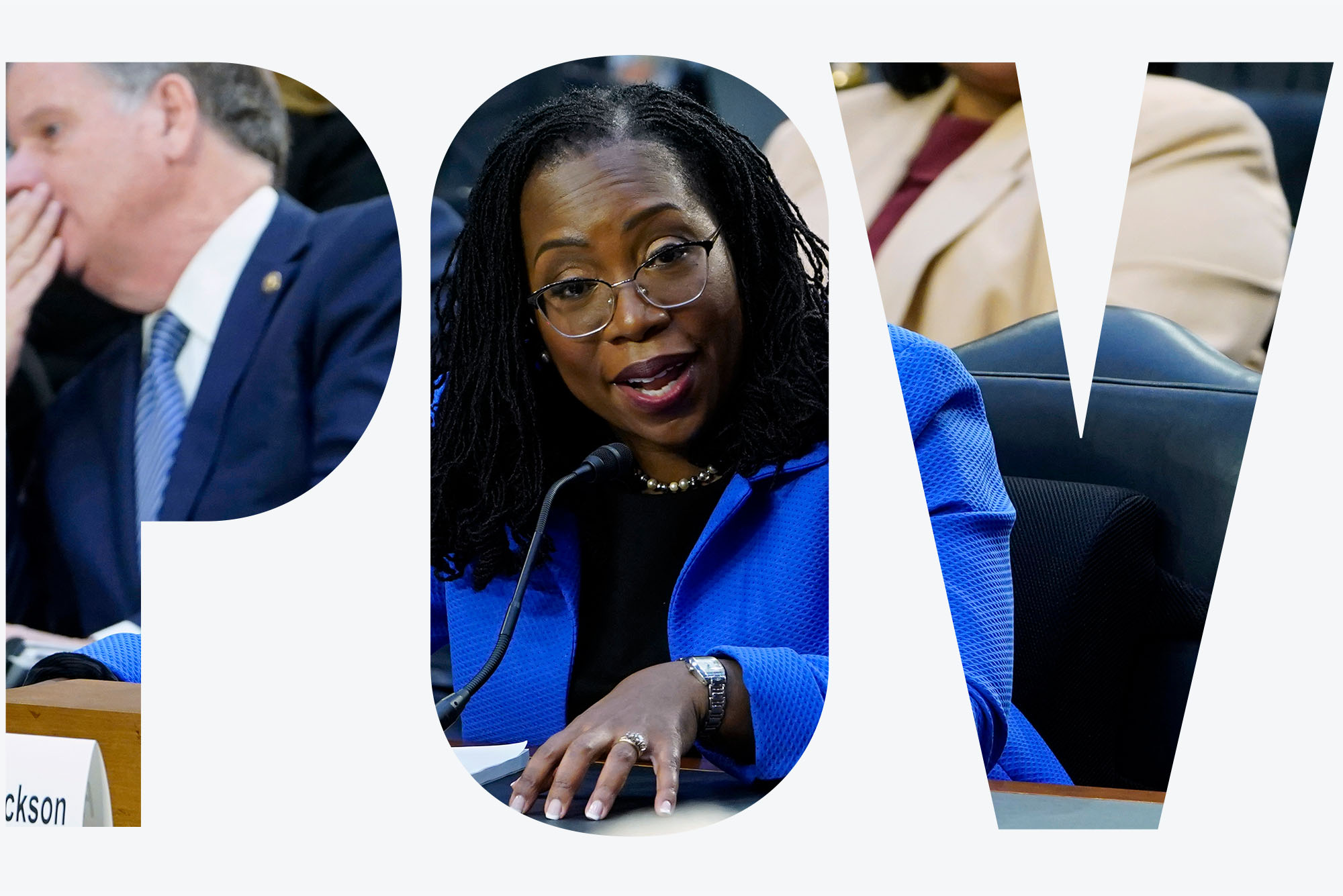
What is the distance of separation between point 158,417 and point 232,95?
433mm

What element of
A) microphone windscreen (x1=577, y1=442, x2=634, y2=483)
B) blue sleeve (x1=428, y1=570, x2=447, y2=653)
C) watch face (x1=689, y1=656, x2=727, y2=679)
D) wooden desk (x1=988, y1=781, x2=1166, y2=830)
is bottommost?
wooden desk (x1=988, y1=781, x2=1166, y2=830)

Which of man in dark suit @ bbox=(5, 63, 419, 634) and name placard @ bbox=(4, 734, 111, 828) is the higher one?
man in dark suit @ bbox=(5, 63, 419, 634)

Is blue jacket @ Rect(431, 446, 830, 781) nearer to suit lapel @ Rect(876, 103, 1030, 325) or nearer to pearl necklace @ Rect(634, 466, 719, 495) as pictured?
pearl necklace @ Rect(634, 466, 719, 495)

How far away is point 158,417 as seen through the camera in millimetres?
1739

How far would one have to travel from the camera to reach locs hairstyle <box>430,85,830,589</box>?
1575mm

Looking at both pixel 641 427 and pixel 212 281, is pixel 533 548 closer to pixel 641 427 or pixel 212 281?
pixel 641 427

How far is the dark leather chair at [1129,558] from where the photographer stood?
169 centimetres

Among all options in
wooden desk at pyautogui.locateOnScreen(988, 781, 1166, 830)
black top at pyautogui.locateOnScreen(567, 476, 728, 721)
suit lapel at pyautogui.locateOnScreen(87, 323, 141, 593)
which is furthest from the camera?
suit lapel at pyautogui.locateOnScreen(87, 323, 141, 593)

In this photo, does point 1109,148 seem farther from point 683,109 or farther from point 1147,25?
point 683,109

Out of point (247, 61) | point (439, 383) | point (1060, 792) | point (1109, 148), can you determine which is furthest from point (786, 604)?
point (247, 61)

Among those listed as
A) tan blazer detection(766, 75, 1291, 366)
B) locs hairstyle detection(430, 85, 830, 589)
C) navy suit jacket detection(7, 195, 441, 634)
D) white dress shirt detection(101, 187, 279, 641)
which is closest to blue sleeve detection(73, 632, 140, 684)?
navy suit jacket detection(7, 195, 441, 634)

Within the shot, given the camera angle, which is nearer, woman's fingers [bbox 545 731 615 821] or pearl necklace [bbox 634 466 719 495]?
woman's fingers [bbox 545 731 615 821]

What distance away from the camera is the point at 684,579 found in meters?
1.60

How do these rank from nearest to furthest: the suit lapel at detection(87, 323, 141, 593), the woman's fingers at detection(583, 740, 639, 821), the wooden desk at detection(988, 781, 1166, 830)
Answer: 1. the woman's fingers at detection(583, 740, 639, 821)
2. the wooden desk at detection(988, 781, 1166, 830)
3. the suit lapel at detection(87, 323, 141, 593)
